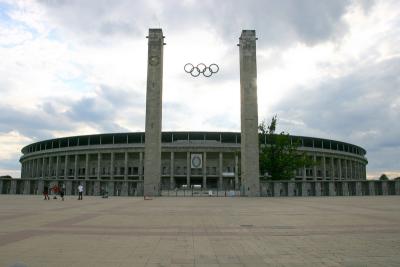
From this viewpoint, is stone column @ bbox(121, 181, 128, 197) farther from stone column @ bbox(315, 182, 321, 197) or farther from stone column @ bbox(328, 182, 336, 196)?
stone column @ bbox(328, 182, 336, 196)

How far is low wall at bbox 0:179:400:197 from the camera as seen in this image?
48.2m

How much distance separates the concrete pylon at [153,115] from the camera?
48.7m

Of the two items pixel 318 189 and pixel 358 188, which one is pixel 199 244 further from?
pixel 358 188

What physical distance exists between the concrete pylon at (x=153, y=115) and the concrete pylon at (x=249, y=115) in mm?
11928

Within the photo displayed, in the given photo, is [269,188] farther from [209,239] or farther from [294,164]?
[209,239]

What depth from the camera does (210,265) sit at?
24.1 feet

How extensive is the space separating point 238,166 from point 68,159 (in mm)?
46419

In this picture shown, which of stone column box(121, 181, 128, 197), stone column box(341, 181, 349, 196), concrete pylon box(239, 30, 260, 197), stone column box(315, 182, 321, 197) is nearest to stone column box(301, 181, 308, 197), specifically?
stone column box(315, 182, 321, 197)

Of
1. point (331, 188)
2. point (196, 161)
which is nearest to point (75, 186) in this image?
point (331, 188)

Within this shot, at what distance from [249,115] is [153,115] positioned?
532 inches

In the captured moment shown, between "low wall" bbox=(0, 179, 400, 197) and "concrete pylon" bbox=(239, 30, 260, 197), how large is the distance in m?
2.20

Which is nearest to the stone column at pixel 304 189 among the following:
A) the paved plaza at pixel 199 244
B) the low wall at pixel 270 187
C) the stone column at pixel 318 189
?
the low wall at pixel 270 187

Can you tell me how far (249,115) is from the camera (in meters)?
50.1

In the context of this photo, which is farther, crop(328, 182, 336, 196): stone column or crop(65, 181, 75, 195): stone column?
crop(65, 181, 75, 195): stone column
